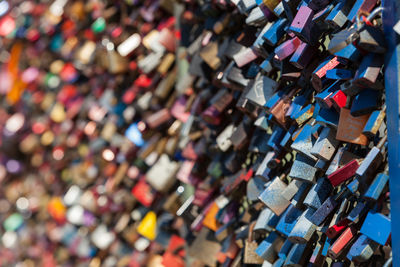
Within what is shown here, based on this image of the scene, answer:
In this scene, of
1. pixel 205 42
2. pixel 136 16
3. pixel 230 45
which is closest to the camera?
pixel 230 45

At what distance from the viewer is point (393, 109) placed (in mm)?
930

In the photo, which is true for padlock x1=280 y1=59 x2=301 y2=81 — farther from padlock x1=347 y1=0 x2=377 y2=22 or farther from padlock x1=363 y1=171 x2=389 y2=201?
padlock x1=363 y1=171 x2=389 y2=201

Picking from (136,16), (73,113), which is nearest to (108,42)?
(136,16)

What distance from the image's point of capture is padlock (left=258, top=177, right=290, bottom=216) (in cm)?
125

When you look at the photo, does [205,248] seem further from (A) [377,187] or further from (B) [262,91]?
(A) [377,187]

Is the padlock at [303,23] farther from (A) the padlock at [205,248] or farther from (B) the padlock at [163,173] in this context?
(B) the padlock at [163,173]

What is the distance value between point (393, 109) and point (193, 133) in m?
0.96

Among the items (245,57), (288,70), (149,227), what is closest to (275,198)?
(288,70)

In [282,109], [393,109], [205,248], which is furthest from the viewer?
[205,248]

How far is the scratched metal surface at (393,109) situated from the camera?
91 cm

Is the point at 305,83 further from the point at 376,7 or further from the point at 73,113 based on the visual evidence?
the point at 73,113

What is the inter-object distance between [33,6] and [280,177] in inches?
93.6

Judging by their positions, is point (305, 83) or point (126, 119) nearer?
point (305, 83)

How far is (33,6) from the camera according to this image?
10.6 feet
